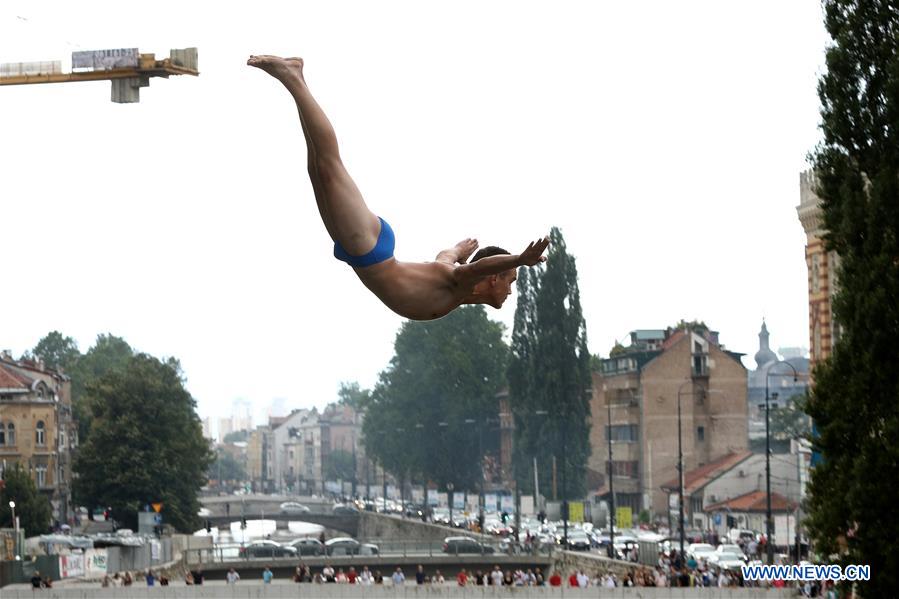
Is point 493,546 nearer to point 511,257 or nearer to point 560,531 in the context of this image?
→ point 560,531

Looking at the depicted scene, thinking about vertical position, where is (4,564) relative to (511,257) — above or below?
below

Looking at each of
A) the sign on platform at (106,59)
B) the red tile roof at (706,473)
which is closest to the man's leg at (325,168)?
the sign on platform at (106,59)

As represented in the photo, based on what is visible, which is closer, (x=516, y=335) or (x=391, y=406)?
(x=516, y=335)

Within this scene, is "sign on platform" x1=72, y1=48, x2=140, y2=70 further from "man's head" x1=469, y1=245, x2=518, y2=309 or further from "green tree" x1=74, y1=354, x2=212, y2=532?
"man's head" x1=469, y1=245, x2=518, y2=309

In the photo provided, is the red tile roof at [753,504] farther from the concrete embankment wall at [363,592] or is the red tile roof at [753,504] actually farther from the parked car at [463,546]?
the concrete embankment wall at [363,592]

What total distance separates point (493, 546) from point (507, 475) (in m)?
59.3

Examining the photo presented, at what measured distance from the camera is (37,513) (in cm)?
7856

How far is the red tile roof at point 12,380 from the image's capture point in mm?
96500

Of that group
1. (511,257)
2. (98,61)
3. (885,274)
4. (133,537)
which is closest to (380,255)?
(511,257)

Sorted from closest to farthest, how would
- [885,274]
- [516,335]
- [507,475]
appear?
[885,274], [516,335], [507,475]

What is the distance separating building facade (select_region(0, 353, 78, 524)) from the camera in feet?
317

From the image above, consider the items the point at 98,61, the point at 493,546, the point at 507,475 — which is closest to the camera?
the point at 98,61

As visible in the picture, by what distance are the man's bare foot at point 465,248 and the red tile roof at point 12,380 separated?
8989cm

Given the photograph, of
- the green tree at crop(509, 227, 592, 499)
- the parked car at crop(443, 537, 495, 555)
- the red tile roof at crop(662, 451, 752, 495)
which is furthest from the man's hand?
the red tile roof at crop(662, 451, 752, 495)
